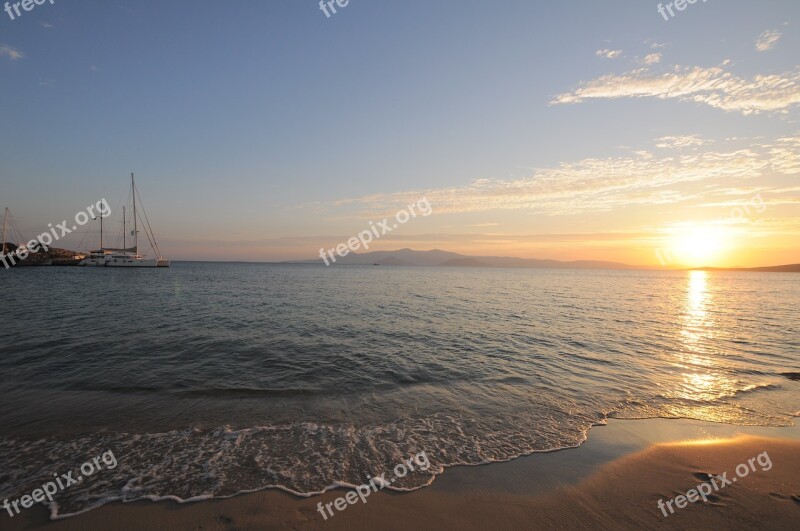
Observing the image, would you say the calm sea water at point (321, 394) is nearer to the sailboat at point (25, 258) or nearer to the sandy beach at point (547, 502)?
the sandy beach at point (547, 502)

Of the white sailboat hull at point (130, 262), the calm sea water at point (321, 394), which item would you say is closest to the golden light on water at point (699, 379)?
the calm sea water at point (321, 394)

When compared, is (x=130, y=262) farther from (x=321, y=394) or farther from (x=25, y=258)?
(x=321, y=394)

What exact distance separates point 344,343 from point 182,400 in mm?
9170

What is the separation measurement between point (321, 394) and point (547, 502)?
7691 mm

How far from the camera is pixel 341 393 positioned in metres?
12.0

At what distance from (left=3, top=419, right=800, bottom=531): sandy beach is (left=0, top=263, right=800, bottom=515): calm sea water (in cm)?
49

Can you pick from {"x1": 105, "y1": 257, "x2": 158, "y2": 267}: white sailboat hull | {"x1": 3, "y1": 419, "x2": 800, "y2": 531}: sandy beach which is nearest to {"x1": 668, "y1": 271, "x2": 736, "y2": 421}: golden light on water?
{"x1": 3, "y1": 419, "x2": 800, "y2": 531}: sandy beach

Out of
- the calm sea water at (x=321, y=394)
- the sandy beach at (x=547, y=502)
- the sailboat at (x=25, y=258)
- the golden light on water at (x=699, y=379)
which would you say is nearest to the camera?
the sandy beach at (x=547, y=502)

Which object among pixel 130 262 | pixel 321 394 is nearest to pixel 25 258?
pixel 130 262

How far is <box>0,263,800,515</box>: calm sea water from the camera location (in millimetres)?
7504

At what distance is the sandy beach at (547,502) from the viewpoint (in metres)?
5.75

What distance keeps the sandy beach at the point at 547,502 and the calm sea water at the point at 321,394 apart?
0.49m

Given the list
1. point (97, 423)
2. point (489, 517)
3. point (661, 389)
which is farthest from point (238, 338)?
point (661, 389)

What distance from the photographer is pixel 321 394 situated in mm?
11875
